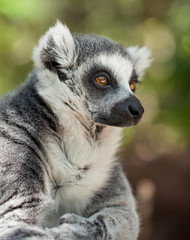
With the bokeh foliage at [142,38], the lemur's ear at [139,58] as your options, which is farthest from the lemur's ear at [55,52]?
the bokeh foliage at [142,38]

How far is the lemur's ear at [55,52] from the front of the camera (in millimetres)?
4800

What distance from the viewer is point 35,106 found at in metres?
4.48

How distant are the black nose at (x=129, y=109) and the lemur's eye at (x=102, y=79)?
0.36 metres

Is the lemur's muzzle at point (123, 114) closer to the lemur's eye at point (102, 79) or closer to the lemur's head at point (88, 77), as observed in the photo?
the lemur's head at point (88, 77)

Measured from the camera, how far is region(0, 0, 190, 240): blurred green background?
8.38m

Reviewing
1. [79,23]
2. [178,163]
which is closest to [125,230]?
[178,163]

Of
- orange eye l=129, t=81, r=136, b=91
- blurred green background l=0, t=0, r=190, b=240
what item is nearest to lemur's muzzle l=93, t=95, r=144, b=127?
orange eye l=129, t=81, r=136, b=91

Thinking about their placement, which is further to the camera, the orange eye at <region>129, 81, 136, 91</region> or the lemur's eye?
the orange eye at <region>129, 81, 136, 91</region>

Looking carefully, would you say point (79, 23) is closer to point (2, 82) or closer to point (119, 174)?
point (2, 82)

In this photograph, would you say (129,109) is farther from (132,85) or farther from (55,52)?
(55,52)

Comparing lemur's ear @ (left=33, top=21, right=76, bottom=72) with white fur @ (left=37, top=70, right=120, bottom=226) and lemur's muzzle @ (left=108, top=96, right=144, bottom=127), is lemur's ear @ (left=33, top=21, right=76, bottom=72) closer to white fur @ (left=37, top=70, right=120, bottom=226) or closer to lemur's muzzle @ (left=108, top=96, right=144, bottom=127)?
white fur @ (left=37, top=70, right=120, bottom=226)

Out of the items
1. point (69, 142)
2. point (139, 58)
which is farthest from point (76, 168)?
point (139, 58)

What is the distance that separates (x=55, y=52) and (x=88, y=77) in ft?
1.54

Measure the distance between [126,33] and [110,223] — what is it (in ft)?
24.4
